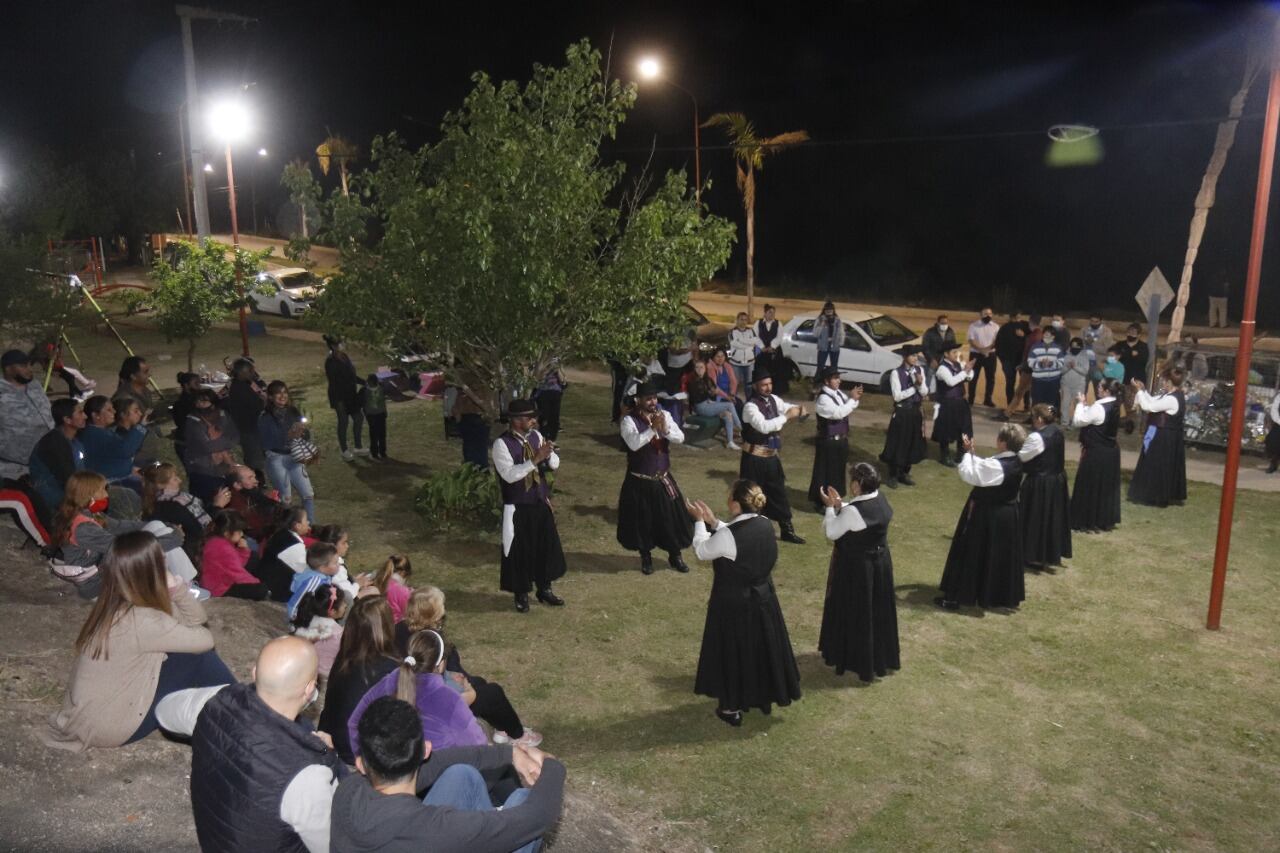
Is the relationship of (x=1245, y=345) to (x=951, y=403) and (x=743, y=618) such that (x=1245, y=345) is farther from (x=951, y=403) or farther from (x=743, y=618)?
(x=951, y=403)

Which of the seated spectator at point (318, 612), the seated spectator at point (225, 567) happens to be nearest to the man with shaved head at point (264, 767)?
the seated spectator at point (318, 612)

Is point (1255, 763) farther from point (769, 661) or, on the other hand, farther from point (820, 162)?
point (820, 162)

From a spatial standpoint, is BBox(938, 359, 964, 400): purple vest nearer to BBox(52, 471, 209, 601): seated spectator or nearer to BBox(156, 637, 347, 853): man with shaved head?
BBox(52, 471, 209, 601): seated spectator

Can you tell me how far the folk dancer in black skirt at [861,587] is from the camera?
8.05m

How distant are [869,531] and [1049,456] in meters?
3.15

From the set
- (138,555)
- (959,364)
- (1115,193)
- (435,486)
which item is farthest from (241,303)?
(1115,193)

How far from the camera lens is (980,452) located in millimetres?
15062

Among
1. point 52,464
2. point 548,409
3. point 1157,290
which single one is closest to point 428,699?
point 52,464

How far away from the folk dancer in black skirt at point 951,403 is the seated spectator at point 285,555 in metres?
8.41

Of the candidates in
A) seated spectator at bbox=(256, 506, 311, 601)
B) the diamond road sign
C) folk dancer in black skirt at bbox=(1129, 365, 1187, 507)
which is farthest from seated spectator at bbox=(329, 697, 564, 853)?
the diamond road sign

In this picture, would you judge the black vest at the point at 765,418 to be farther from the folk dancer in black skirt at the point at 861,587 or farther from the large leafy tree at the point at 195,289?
the large leafy tree at the point at 195,289

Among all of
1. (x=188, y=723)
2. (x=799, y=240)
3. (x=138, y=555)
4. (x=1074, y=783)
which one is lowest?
(x=1074, y=783)

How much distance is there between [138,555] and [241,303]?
13780 millimetres

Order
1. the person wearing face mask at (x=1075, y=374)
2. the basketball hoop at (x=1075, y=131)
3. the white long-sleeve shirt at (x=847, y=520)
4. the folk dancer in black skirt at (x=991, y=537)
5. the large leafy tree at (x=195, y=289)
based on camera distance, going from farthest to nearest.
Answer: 1. the large leafy tree at (x=195, y=289)
2. the person wearing face mask at (x=1075, y=374)
3. the basketball hoop at (x=1075, y=131)
4. the folk dancer in black skirt at (x=991, y=537)
5. the white long-sleeve shirt at (x=847, y=520)
